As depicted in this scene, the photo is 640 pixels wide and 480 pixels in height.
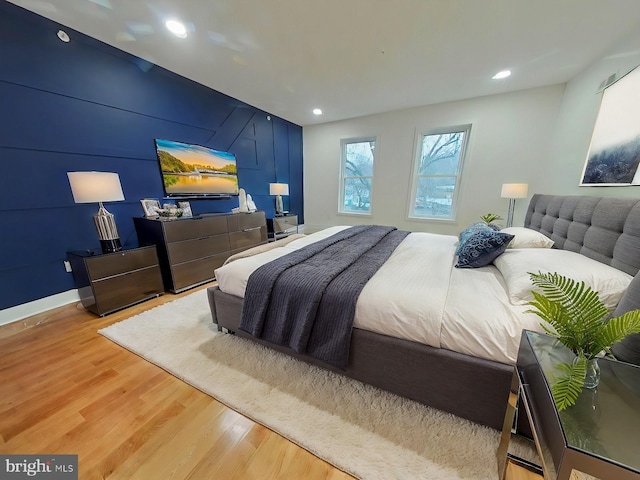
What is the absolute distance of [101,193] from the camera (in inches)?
79.7

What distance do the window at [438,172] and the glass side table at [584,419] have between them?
3563 millimetres

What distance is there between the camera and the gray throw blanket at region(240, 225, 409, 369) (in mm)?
1304

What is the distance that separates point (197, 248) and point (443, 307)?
275 cm

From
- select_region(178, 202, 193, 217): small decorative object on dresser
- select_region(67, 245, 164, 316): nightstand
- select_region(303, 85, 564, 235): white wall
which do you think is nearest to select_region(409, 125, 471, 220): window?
select_region(303, 85, 564, 235): white wall

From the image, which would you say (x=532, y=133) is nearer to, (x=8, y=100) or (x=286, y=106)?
(x=286, y=106)

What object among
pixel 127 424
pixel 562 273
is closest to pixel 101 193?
pixel 127 424

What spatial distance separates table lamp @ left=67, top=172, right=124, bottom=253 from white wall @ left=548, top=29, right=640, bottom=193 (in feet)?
13.9

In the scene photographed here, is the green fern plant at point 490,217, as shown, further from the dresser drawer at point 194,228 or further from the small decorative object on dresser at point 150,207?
the small decorative object on dresser at point 150,207

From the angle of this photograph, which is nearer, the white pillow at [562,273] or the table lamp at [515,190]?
the white pillow at [562,273]

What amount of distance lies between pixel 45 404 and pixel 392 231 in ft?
10.3

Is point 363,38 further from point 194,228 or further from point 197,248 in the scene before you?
point 197,248

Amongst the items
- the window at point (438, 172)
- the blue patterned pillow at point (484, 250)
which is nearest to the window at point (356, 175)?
the window at point (438, 172)

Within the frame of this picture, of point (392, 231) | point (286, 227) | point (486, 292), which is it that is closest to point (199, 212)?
point (286, 227)

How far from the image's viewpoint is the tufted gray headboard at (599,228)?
3.99 ft
